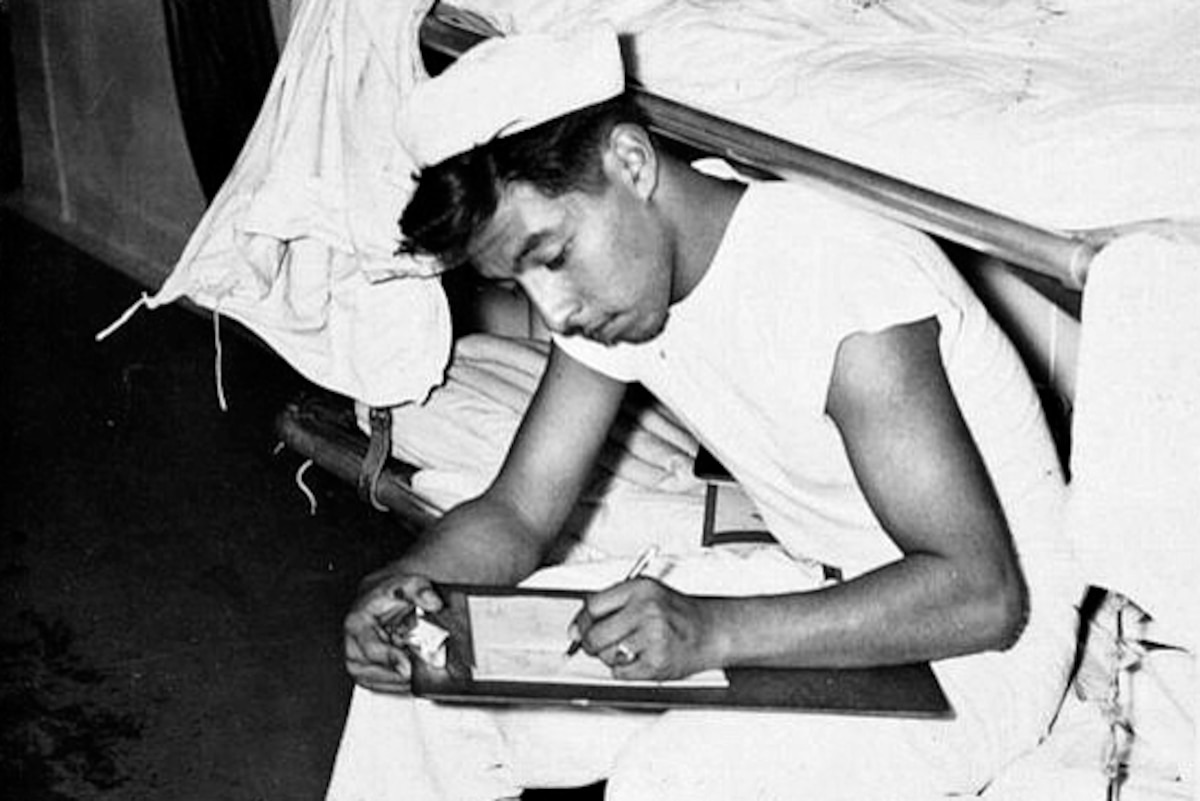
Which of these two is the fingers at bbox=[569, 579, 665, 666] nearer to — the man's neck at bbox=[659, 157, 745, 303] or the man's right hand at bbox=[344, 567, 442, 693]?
the man's right hand at bbox=[344, 567, 442, 693]

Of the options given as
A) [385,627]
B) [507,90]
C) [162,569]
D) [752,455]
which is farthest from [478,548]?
[162,569]

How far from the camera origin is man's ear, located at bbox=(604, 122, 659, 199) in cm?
208

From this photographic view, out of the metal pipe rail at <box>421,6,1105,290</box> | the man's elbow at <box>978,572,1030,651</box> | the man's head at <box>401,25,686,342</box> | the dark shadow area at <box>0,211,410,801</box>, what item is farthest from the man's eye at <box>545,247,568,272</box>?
the dark shadow area at <box>0,211,410,801</box>

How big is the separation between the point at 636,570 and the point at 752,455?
7.5 inches

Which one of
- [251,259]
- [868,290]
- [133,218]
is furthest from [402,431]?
[133,218]

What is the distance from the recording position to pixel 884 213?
2.04 meters

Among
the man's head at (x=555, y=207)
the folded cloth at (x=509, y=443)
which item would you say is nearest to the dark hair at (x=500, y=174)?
the man's head at (x=555, y=207)

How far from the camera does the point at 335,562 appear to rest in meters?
3.73

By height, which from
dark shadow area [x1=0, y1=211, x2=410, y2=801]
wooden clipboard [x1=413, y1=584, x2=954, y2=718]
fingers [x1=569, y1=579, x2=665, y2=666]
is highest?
fingers [x1=569, y1=579, x2=665, y2=666]

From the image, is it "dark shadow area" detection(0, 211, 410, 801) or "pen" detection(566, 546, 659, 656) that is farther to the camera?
"dark shadow area" detection(0, 211, 410, 801)

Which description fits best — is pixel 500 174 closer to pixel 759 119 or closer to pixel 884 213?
pixel 884 213

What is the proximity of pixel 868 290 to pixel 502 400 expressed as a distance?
4.45ft

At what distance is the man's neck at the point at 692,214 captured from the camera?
2.12 m

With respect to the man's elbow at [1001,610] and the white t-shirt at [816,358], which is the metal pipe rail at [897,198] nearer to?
the white t-shirt at [816,358]
